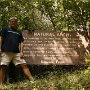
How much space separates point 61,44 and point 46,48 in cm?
51

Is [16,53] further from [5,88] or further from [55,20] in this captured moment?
[55,20]

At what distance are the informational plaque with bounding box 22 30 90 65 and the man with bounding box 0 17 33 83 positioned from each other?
32.5 inches

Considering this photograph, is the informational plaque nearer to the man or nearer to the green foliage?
the man

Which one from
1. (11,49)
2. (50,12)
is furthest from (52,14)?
(11,49)

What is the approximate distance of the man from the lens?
827cm

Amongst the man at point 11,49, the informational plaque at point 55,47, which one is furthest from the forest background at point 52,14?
the man at point 11,49

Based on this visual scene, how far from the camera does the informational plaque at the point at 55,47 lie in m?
9.21

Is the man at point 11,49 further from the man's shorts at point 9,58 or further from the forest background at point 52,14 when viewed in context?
the forest background at point 52,14

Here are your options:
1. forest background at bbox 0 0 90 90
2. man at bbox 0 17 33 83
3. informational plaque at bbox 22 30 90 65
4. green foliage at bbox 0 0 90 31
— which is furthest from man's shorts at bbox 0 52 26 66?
green foliage at bbox 0 0 90 31

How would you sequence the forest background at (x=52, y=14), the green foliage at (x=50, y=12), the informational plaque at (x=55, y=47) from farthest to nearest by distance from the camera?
the green foliage at (x=50, y=12), the forest background at (x=52, y=14), the informational plaque at (x=55, y=47)

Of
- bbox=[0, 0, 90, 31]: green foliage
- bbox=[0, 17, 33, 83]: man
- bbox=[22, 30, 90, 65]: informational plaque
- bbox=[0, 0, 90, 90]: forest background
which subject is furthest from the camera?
bbox=[0, 0, 90, 31]: green foliage

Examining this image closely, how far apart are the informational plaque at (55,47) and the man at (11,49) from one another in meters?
0.83

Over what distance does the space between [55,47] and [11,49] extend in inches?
66.6

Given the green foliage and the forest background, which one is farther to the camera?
the green foliage
